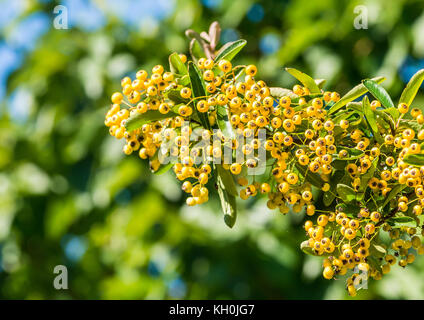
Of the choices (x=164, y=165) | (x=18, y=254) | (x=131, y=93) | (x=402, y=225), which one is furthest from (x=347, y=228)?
(x=18, y=254)

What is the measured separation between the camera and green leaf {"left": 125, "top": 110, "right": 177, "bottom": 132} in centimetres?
104

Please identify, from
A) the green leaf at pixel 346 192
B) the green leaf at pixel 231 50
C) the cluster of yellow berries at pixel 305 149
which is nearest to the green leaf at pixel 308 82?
the cluster of yellow berries at pixel 305 149

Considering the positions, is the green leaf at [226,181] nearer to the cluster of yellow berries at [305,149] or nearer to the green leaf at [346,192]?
the cluster of yellow berries at [305,149]

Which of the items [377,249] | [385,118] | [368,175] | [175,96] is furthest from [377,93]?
[175,96]

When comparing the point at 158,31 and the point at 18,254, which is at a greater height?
the point at 158,31

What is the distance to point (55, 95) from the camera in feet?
12.0

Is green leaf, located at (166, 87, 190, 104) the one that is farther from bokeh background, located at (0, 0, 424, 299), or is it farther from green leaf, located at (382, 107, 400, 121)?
bokeh background, located at (0, 0, 424, 299)

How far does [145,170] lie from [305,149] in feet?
8.66

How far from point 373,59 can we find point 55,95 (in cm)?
238

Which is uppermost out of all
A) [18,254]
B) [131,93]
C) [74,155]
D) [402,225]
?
[74,155]

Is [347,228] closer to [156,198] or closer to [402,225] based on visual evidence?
[402,225]

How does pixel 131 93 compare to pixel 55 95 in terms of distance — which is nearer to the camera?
pixel 131 93

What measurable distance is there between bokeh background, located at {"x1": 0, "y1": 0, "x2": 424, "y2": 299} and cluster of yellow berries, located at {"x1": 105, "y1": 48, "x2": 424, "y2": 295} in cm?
202
